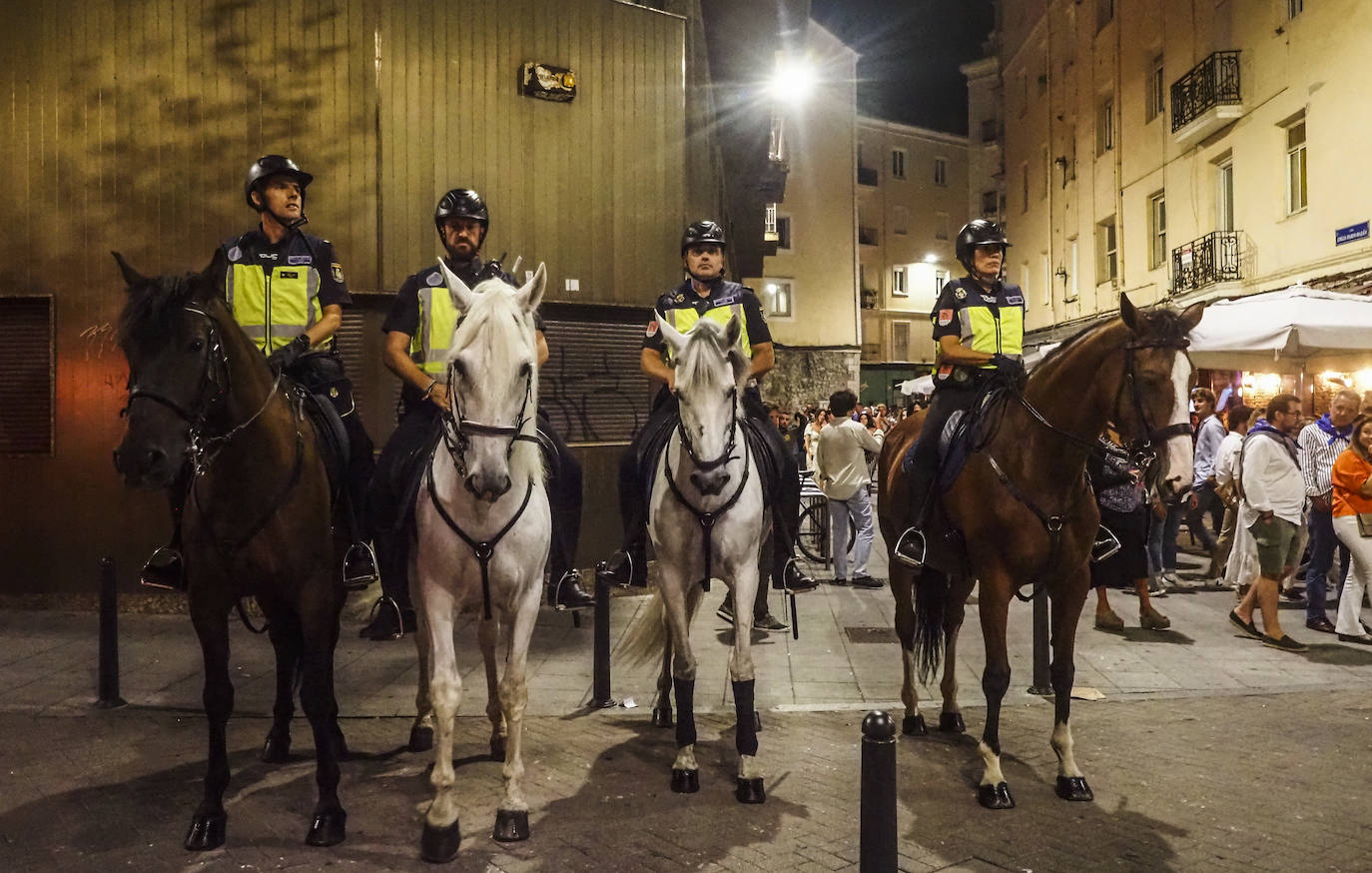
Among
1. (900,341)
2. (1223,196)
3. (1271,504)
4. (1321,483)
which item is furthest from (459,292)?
(900,341)

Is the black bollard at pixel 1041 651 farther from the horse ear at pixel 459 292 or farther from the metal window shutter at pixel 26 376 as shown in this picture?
the metal window shutter at pixel 26 376

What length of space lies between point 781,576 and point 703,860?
7.07 feet

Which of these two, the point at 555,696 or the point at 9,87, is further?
the point at 9,87

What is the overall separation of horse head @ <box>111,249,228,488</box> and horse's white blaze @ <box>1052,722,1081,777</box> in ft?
15.3

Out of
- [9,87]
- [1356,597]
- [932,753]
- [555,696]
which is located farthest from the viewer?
[9,87]

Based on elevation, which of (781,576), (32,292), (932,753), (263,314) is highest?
(32,292)

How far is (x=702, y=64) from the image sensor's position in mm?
15078

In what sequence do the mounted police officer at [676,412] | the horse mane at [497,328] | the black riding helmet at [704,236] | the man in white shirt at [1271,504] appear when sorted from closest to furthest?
the horse mane at [497,328], the mounted police officer at [676,412], the black riding helmet at [704,236], the man in white shirt at [1271,504]

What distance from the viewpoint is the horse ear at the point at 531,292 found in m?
4.44

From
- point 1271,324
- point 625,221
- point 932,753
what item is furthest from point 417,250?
point 1271,324

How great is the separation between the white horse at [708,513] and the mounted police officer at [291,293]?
1727mm

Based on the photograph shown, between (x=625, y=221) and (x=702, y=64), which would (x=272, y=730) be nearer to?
(x=625, y=221)

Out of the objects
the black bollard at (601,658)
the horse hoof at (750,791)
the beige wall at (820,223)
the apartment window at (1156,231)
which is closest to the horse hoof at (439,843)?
the horse hoof at (750,791)

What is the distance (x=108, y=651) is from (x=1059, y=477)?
665cm
